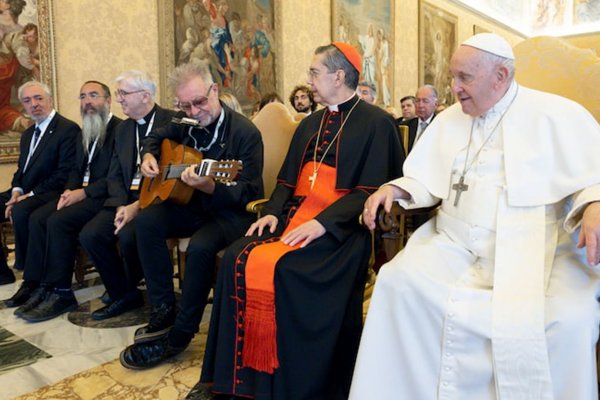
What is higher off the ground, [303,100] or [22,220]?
[303,100]

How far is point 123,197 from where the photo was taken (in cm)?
362

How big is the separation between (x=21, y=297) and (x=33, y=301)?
263mm

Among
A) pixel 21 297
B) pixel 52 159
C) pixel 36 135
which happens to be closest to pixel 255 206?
pixel 21 297

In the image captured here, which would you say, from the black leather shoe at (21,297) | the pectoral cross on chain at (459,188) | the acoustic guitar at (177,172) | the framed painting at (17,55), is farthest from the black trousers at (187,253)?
the framed painting at (17,55)

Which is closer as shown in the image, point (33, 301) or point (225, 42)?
point (33, 301)

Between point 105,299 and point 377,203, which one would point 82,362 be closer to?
point 105,299

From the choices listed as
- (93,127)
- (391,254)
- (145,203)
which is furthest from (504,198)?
(93,127)

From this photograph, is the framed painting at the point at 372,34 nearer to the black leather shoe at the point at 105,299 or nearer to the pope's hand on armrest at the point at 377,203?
the black leather shoe at the point at 105,299

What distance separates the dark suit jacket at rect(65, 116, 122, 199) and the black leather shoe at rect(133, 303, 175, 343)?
139 centimetres

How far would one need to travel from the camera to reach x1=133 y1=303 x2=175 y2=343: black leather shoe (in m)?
2.72

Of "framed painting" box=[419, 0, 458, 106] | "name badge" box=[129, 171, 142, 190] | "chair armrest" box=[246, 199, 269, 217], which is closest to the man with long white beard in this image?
"name badge" box=[129, 171, 142, 190]

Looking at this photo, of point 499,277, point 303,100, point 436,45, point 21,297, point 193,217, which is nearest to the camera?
point 499,277

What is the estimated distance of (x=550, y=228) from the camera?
199cm

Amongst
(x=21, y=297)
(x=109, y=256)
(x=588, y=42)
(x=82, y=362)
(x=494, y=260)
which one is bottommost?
(x=82, y=362)
